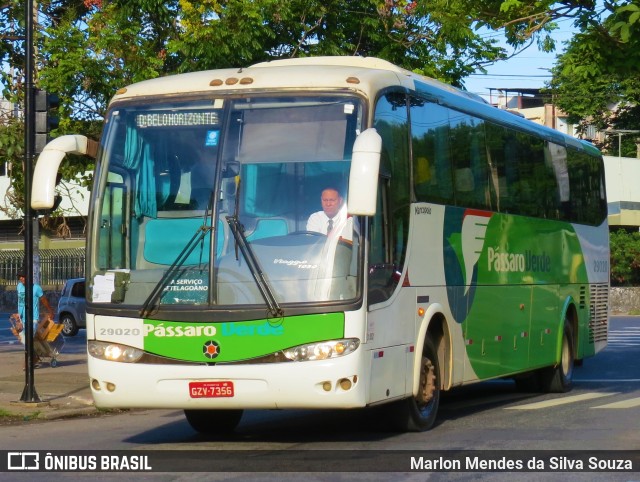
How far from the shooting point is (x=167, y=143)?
37.2 ft

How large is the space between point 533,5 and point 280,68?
3.23 metres

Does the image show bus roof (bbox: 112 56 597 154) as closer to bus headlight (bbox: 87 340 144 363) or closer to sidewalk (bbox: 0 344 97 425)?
bus headlight (bbox: 87 340 144 363)

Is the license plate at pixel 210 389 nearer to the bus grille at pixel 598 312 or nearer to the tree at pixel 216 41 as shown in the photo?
the tree at pixel 216 41

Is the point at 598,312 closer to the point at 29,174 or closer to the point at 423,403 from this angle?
the point at 423,403

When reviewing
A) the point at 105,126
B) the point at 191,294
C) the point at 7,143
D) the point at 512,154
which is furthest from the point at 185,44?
the point at 191,294

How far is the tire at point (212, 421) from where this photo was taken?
12578 millimetres

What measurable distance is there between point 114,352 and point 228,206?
1.66 metres

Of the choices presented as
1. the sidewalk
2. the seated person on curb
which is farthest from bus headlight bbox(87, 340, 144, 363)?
the sidewalk

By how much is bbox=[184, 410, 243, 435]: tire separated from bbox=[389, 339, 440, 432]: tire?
1.74m

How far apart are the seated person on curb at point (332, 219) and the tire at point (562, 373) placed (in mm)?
7748

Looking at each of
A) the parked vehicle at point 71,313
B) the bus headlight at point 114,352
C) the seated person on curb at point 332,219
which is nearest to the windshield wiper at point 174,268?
the bus headlight at point 114,352

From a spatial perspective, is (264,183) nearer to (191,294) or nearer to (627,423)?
(191,294)

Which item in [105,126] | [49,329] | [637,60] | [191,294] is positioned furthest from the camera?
[49,329]

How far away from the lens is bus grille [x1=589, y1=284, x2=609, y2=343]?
64.6 ft
